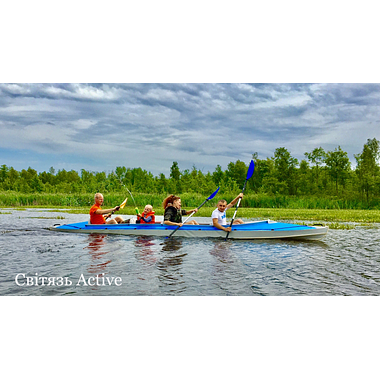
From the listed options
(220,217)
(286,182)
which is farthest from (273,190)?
(220,217)

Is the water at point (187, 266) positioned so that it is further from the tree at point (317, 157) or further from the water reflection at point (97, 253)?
the tree at point (317, 157)

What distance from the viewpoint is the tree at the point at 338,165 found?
30141mm

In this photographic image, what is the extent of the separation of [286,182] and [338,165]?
15.6 feet

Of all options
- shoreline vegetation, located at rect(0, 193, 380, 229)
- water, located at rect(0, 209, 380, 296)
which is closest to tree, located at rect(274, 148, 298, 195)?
shoreline vegetation, located at rect(0, 193, 380, 229)

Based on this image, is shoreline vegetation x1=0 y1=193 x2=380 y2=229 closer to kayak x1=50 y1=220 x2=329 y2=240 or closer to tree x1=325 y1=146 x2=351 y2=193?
kayak x1=50 y1=220 x2=329 y2=240

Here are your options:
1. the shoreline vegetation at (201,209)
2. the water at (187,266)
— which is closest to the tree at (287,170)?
the shoreline vegetation at (201,209)

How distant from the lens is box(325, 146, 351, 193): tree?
30.1 m

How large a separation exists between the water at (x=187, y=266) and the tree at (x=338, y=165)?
70.3 ft

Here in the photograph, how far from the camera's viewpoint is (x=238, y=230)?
955 cm

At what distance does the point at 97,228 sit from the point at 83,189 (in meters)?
26.3

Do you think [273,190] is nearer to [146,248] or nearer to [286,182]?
[286,182]

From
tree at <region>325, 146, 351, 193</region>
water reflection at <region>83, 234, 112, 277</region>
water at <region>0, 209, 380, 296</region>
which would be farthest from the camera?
tree at <region>325, 146, 351, 193</region>

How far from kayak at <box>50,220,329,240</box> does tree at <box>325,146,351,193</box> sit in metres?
22.4
